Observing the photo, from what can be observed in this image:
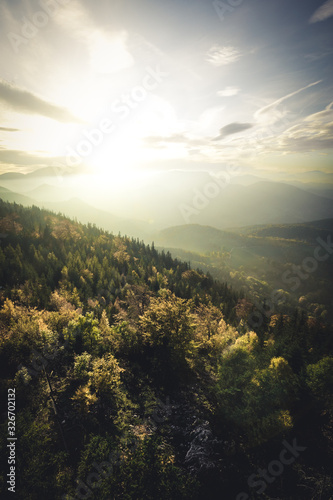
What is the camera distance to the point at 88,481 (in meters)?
12.8

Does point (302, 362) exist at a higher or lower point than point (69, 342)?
higher

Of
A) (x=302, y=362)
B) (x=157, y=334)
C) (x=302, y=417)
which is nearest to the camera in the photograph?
(x=302, y=417)

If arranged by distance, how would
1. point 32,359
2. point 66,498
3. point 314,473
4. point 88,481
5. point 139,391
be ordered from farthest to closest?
point 139,391 → point 32,359 → point 314,473 → point 88,481 → point 66,498

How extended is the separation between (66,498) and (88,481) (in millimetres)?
1273

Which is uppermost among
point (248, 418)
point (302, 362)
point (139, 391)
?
point (302, 362)

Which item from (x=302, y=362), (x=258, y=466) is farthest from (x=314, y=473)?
(x=302, y=362)

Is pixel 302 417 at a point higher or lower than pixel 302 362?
lower

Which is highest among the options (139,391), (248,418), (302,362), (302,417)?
(302,362)

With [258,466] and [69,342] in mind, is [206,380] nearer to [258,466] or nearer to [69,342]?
[258,466]

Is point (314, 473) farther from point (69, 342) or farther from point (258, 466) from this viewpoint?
point (69, 342)

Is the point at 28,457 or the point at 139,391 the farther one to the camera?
the point at 139,391

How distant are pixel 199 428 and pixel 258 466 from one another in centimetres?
515

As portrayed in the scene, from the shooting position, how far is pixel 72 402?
19.2 metres

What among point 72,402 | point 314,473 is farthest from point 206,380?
point 72,402
